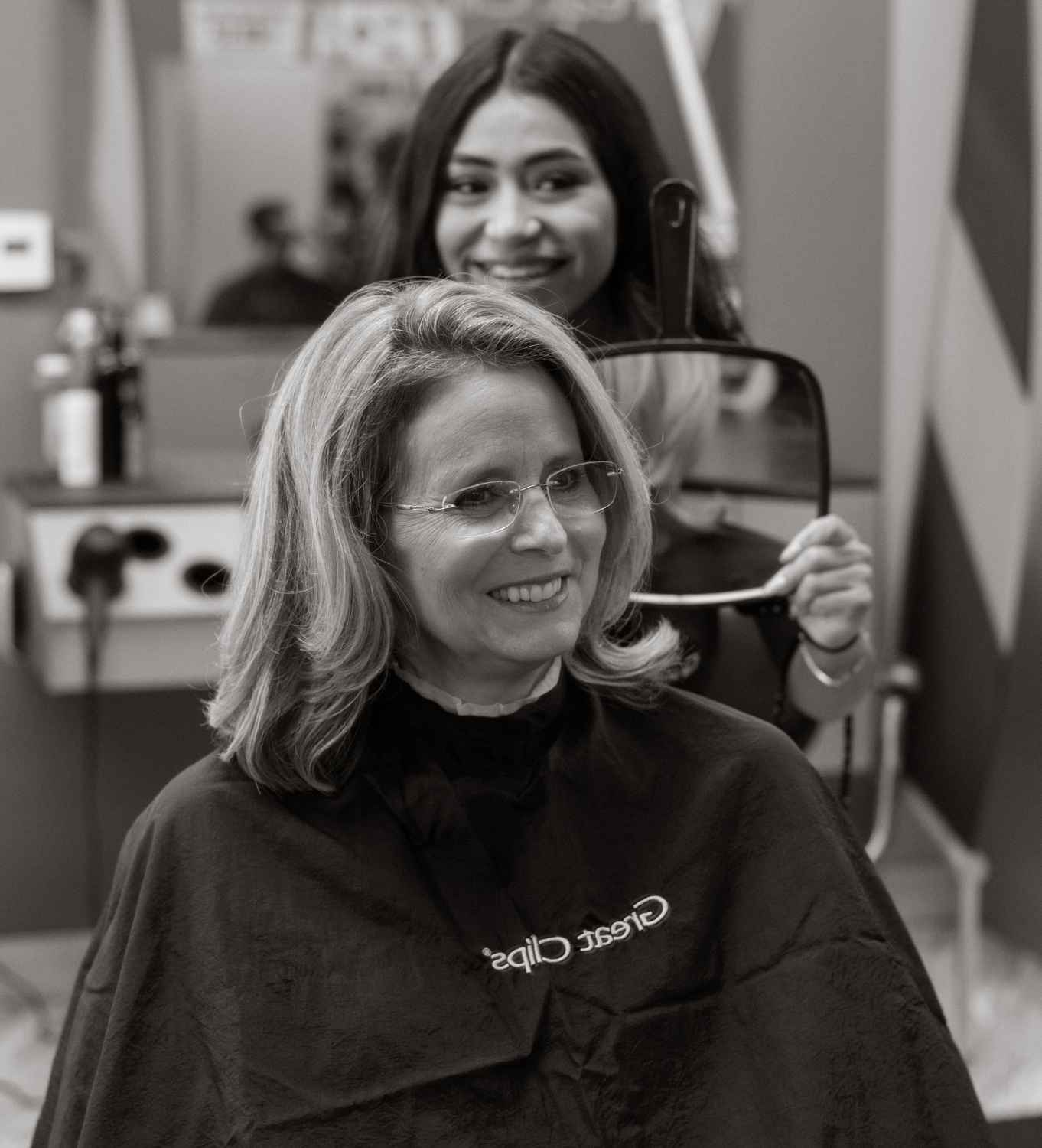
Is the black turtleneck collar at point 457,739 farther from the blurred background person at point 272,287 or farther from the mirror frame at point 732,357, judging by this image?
the blurred background person at point 272,287

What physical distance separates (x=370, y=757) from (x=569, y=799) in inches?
6.9

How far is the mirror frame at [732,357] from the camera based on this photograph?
149cm

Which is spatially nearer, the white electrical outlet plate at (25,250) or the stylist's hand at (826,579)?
the stylist's hand at (826,579)

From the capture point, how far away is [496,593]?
1249 millimetres

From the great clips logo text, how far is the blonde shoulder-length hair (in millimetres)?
202

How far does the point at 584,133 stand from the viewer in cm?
165

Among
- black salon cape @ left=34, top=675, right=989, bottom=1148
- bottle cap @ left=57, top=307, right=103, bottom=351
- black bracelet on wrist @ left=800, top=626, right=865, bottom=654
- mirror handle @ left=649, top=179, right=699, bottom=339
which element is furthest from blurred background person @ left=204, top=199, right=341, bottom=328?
black salon cape @ left=34, top=675, right=989, bottom=1148

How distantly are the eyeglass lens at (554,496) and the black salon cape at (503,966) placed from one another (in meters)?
0.20

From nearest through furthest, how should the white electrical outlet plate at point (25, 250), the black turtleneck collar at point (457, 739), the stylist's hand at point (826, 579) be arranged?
the black turtleneck collar at point (457, 739), the stylist's hand at point (826, 579), the white electrical outlet plate at point (25, 250)

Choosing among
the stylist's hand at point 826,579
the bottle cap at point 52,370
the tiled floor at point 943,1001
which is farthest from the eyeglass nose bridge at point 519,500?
the bottle cap at point 52,370

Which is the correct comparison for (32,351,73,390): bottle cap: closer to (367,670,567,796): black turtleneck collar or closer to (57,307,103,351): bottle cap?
(57,307,103,351): bottle cap

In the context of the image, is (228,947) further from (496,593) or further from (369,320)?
(369,320)

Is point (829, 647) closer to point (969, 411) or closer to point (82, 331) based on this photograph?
point (969, 411)

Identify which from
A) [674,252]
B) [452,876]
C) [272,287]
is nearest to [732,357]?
[674,252]
